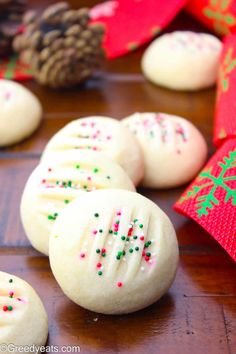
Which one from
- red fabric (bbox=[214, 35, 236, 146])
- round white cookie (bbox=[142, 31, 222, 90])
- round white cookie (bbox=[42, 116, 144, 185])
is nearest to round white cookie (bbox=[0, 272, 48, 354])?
round white cookie (bbox=[42, 116, 144, 185])

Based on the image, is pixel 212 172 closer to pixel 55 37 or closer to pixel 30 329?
pixel 30 329

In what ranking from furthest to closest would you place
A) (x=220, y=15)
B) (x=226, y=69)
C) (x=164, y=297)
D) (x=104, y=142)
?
(x=220, y=15)
(x=226, y=69)
(x=104, y=142)
(x=164, y=297)

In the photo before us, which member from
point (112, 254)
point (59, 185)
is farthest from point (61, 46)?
point (112, 254)

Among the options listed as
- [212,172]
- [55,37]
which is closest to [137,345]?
[212,172]

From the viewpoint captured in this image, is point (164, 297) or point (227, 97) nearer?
point (164, 297)

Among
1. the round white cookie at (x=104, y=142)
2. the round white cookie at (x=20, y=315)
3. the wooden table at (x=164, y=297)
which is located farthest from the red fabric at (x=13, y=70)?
the round white cookie at (x=20, y=315)

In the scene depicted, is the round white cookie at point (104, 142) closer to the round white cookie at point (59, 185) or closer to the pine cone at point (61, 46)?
the round white cookie at point (59, 185)

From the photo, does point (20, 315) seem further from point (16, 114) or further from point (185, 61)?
point (185, 61)
